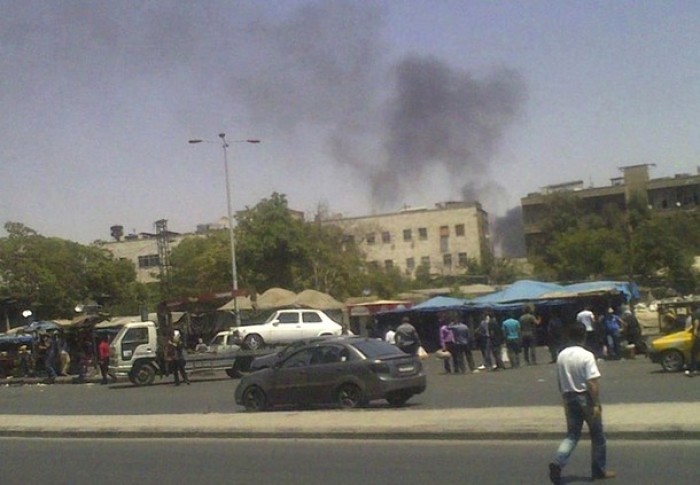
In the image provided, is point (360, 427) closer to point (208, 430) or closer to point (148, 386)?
point (208, 430)

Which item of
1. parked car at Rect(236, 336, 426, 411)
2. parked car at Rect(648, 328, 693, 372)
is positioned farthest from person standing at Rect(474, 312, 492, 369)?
parked car at Rect(236, 336, 426, 411)

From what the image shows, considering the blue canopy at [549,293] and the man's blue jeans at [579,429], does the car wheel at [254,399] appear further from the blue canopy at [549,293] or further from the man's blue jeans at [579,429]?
the blue canopy at [549,293]

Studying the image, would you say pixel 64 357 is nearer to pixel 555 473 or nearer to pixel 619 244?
pixel 555 473

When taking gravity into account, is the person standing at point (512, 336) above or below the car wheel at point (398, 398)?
above

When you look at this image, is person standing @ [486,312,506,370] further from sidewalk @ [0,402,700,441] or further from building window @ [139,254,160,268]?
building window @ [139,254,160,268]

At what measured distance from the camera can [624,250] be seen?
62.3 m

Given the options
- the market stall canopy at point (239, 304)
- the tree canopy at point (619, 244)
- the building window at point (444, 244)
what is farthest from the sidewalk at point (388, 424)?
the building window at point (444, 244)

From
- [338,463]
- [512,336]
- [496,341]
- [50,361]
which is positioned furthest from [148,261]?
[338,463]

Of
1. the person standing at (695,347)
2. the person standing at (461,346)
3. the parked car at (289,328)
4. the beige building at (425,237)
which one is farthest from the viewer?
the beige building at (425,237)

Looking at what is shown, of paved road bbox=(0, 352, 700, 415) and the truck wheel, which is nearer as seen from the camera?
paved road bbox=(0, 352, 700, 415)

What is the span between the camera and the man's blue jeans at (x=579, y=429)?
9.70 meters

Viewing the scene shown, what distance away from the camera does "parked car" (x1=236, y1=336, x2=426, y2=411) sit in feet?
59.3

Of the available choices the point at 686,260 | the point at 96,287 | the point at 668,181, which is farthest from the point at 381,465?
the point at 668,181

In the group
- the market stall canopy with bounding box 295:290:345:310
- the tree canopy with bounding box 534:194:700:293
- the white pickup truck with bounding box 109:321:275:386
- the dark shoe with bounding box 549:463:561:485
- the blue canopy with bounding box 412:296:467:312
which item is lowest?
the dark shoe with bounding box 549:463:561:485
